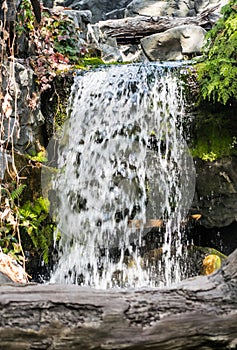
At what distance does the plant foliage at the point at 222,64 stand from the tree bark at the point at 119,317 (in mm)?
3475

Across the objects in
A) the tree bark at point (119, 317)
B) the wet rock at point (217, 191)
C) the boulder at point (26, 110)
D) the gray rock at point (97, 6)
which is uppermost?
the gray rock at point (97, 6)

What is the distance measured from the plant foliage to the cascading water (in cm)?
40

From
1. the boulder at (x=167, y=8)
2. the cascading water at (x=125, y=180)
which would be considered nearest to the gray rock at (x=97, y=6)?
the boulder at (x=167, y=8)

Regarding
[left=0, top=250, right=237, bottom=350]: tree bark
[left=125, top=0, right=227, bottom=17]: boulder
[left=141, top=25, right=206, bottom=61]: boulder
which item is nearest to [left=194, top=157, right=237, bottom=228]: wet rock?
[left=141, top=25, right=206, bottom=61]: boulder

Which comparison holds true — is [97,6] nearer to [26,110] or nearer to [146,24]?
[146,24]

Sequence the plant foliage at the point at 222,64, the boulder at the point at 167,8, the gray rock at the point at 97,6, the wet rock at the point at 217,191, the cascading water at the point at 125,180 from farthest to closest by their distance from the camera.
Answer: the gray rock at the point at 97,6
the boulder at the point at 167,8
the wet rock at the point at 217,191
the cascading water at the point at 125,180
the plant foliage at the point at 222,64

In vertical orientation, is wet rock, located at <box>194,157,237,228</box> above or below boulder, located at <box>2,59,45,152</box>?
below

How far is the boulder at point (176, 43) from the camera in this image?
24.0 ft

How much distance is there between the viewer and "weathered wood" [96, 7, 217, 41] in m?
8.59

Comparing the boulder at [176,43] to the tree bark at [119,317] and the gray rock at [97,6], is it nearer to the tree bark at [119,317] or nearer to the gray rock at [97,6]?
the tree bark at [119,317]

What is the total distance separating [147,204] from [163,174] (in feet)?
1.36

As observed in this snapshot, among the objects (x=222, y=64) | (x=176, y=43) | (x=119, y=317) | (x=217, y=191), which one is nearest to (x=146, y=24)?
(x=176, y=43)

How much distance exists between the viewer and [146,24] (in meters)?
9.04

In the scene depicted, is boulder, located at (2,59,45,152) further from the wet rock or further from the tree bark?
the tree bark
